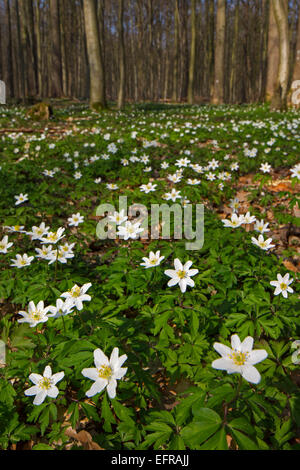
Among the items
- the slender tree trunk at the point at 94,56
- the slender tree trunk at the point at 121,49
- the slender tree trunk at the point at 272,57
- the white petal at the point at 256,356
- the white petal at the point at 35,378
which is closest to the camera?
the white petal at the point at 256,356

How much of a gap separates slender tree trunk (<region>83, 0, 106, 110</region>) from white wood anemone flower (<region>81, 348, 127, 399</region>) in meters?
12.4

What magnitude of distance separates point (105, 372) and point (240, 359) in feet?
2.01

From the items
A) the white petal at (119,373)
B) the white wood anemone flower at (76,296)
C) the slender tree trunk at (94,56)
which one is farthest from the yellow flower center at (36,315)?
the slender tree trunk at (94,56)

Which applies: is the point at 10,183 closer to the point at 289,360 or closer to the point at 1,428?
the point at 1,428

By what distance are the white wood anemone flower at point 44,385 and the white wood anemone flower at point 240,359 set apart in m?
0.78

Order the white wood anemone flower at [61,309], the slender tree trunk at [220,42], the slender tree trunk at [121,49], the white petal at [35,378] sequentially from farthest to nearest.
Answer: the slender tree trunk at [220,42], the slender tree trunk at [121,49], the white wood anemone flower at [61,309], the white petal at [35,378]

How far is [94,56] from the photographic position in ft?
37.8

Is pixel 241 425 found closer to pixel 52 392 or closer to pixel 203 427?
pixel 203 427

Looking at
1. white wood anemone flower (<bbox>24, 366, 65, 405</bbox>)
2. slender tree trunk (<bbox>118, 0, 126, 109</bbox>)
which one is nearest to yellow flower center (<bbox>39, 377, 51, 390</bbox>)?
white wood anemone flower (<bbox>24, 366, 65, 405</bbox>)

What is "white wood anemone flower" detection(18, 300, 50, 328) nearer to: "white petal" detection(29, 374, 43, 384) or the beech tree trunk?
"white petal" detection(29, 374, 43, 384)

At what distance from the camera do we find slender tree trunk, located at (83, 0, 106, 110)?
1096 centimetres

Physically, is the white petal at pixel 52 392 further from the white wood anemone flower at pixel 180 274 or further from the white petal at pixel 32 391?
the white wood anemone flower at pixel 180 274

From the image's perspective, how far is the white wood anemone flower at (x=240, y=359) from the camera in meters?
1.28
